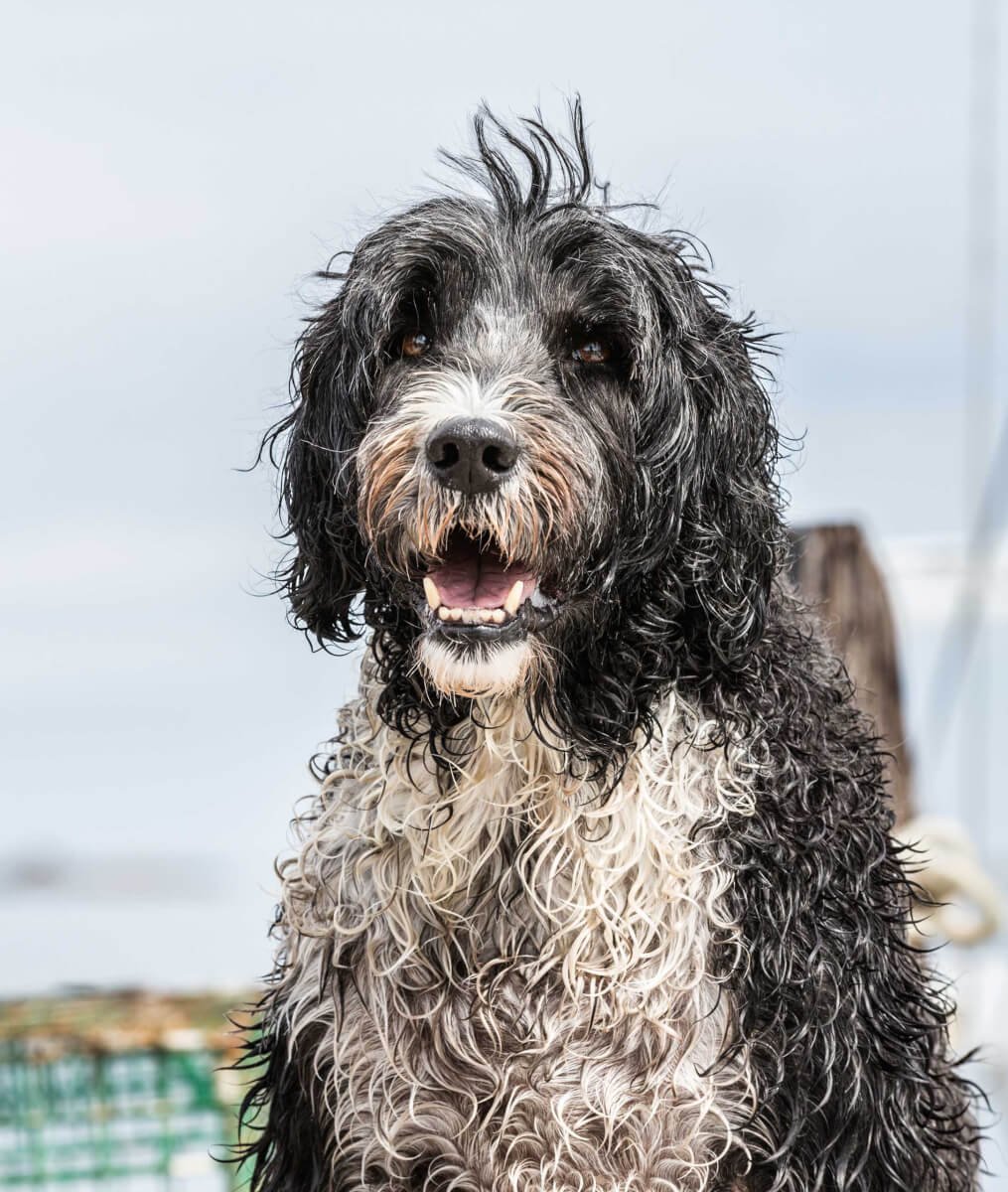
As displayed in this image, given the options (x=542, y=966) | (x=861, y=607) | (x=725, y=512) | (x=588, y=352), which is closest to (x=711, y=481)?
(x=725, y=512)

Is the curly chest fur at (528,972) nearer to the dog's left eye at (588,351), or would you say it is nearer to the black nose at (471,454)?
the black nose at (471,454)

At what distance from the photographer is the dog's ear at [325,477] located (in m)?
2.80

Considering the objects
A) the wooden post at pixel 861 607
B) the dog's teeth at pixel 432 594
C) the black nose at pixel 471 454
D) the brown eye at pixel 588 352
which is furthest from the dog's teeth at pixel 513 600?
the wooden post at pixel 861 607

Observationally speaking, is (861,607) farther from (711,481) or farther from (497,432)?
(497,432)

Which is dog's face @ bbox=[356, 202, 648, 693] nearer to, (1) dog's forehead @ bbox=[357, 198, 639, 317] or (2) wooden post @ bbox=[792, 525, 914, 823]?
(1) dog's forehead @ bbox=[357, 198, 639, 317]

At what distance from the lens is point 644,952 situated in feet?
9.23

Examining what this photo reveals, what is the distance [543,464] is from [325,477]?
18.8 inches

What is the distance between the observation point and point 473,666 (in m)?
2.62

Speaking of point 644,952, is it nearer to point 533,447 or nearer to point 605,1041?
point 605,1041

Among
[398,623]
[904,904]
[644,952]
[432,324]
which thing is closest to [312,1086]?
[644,952]

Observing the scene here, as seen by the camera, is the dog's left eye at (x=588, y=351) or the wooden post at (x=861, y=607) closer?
the dog's left eye at (x=588, y=351)

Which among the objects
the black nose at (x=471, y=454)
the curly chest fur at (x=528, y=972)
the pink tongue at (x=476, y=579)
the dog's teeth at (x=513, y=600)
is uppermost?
the black nose at (x=471, y=454)

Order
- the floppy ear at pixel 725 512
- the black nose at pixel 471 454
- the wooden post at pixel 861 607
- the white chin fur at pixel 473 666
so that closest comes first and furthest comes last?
1. the black nose at pixel 471 454
2. the white chin fur at pixel 473 666
3. the floppy ear at pixel 725 512
4. the wooden post at pixel 861 607

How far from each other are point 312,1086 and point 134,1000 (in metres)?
4.49
